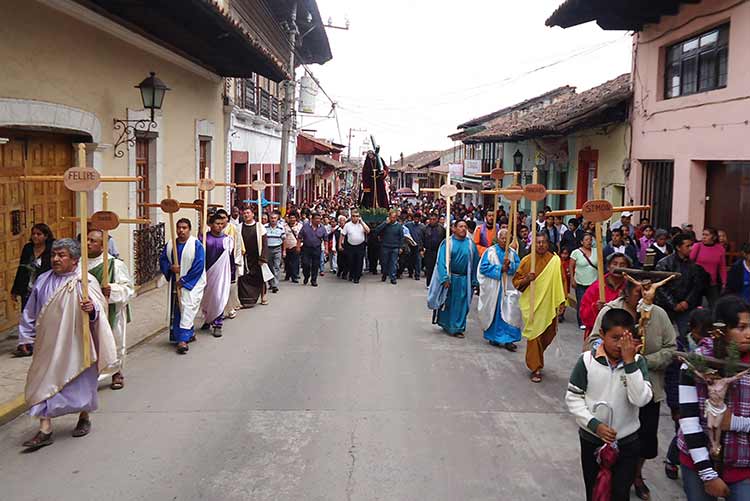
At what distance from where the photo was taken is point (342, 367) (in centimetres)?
882

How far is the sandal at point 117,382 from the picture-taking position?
7.88 meters

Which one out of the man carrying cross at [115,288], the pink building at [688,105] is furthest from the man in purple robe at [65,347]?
the pink building at [688,105]

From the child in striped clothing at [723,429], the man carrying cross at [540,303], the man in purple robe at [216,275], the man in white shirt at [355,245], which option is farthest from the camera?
the man in white shirt at [355,245]

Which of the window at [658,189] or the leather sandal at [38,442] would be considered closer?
the leather sandal at [38,442]

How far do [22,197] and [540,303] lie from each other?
6.74 m

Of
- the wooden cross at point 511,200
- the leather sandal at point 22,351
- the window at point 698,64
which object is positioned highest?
the window at point 698,64

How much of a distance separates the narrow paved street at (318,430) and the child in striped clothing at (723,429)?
55.2 inches

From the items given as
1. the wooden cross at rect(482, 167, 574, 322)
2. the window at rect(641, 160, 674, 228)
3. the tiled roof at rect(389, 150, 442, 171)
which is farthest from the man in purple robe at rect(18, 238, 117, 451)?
the tiled roof at rect(389, 150, 442, 171)

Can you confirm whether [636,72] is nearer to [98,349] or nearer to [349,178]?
[98,349]

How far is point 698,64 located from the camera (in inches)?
520

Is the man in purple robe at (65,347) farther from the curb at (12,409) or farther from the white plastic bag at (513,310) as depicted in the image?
the white plastic bag at (513,310)

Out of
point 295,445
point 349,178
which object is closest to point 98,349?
point 295,445

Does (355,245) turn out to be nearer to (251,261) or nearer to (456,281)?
(251,261)

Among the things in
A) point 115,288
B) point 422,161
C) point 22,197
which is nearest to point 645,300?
point 115,288
